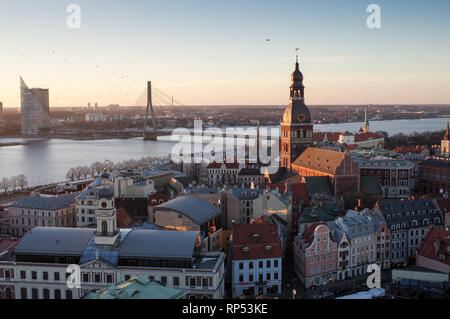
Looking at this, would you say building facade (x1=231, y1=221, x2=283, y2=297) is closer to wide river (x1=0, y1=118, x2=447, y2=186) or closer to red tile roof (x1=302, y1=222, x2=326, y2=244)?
red tile roof (x1=302, y1=222, x2=326, y2=244)

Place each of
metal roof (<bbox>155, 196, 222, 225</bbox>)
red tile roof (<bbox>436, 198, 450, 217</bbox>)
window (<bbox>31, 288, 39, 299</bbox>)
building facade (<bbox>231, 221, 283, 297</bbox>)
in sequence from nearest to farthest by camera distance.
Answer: window (<bbox>31, 288, 39, 299</bbox>) < building facade (<bbox>231, 221, 283, 297</bbox>) < metal roof (<bbox>155, 196, 222, 225</bbox>) < red tile roof (<bbox>436, 198, 450, 217</bbox>)

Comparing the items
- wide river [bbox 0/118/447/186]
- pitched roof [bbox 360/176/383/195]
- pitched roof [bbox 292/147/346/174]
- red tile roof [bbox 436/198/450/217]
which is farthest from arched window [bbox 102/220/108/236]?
wide river [bbox 0/118/447/186]

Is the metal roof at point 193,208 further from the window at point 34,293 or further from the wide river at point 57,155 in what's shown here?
the wide river at point 57,155

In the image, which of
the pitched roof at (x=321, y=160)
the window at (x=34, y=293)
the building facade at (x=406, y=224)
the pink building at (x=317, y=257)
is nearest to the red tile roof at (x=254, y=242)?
the pink building at (x=317, y=257)

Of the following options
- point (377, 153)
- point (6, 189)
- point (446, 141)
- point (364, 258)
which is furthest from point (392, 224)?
point (446, 141)

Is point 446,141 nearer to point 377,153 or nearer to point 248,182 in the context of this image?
point 377,153

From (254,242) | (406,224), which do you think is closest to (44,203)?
(254,242)
